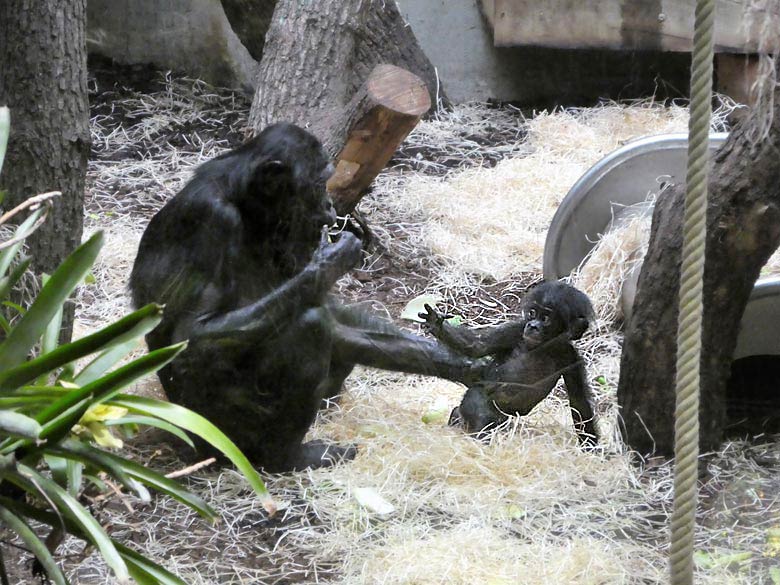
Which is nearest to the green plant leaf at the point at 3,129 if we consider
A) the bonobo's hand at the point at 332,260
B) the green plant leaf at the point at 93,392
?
the green plant leaf at the point at 93,392

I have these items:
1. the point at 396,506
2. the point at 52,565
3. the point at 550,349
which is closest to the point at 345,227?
the point at 550,349

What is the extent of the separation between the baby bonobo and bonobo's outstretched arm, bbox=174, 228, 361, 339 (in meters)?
0.39

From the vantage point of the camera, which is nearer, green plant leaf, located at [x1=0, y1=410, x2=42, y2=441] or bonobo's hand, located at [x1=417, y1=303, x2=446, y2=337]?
green plant leaf, located at [x1=0, y1=410, x2=42, y2=441]

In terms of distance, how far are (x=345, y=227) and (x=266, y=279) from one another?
1783mm

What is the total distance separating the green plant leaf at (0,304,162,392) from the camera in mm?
1892

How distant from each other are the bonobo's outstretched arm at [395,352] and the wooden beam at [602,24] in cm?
383

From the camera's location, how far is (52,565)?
1.90 metres

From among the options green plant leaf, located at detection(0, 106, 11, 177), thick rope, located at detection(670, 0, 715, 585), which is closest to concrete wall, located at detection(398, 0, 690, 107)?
green plant leaf, located at detection(0, 106, 11, 177)

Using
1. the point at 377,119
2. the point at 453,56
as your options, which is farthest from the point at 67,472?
the point at 453,56

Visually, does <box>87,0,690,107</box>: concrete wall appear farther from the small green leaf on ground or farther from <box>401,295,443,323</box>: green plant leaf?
the small green leaf on ground

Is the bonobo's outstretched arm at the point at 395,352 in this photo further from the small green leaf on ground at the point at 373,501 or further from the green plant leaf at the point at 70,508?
the green plant leaf at the point at 70,508

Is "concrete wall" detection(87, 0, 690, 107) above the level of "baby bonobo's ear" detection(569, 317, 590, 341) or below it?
above

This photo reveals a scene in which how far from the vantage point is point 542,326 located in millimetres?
3488

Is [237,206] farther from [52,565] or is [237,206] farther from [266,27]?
[266,27]
